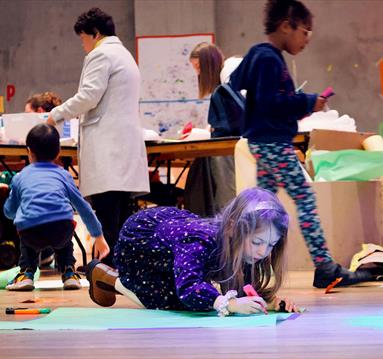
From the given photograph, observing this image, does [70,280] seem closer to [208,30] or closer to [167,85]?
[167,85]

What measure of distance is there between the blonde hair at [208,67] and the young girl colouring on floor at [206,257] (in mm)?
2345

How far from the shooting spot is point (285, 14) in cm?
352

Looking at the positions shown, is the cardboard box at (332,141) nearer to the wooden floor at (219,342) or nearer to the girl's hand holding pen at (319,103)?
the girl's hand holding pen at (319,103)

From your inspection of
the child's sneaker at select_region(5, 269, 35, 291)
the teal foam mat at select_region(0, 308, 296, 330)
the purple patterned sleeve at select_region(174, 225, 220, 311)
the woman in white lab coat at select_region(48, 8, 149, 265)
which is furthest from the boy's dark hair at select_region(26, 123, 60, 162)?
the purple patterned sleeve at select_region(174, 225, 220, 311)

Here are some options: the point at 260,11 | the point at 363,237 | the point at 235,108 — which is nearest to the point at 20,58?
the point at 260,11

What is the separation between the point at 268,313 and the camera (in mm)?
2488

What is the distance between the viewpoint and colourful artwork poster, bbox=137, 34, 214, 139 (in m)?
8.88

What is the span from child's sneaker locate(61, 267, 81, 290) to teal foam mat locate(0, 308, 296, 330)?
1138 mm

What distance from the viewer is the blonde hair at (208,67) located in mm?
5031

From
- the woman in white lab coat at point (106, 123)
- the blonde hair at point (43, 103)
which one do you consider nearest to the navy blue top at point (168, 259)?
the woman in white lab coat at point (106, 123)

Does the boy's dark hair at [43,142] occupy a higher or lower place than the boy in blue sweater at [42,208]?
higher

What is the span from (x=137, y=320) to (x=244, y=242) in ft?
1.11

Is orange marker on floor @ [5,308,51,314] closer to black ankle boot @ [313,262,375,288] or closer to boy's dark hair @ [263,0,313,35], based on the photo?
black ankle boot @ [313,262,375,288]

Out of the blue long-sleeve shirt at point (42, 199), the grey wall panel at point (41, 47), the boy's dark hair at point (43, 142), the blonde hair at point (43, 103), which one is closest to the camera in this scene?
the blue long-sleeve shirt at point (42, 199)
